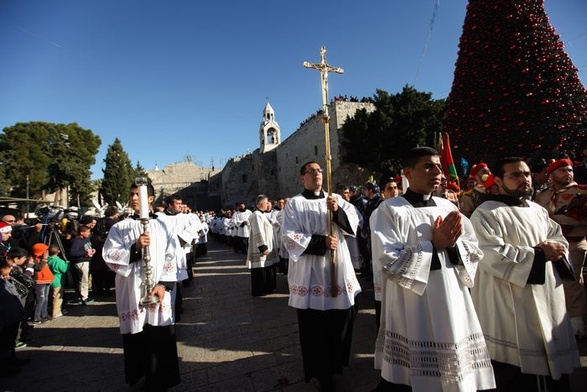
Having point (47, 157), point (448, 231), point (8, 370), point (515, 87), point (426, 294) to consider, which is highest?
point (47, 157)

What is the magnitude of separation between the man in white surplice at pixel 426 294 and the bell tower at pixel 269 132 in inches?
1471

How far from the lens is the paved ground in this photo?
314cm

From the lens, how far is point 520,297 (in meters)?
→ 2.42

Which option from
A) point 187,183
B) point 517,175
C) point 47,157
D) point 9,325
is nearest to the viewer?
point 517,175

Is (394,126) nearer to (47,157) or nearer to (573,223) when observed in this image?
(573,223)

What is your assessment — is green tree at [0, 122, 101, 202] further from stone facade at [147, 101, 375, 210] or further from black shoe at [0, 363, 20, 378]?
black shoe at [0, 363, 20, 378]

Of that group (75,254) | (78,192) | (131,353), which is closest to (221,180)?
(78,192)

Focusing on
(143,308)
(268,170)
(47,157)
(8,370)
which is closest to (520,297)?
(143,308)

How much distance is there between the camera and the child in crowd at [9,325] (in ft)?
12.6

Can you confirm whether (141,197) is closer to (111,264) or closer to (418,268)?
(111,264)

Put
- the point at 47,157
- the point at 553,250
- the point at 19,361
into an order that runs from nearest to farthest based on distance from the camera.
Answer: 1. the point at 553,250
2. the point at 19,361
3. the point at 47,157

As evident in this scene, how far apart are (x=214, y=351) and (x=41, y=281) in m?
4.01

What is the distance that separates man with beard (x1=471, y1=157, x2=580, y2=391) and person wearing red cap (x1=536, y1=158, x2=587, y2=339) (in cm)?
116

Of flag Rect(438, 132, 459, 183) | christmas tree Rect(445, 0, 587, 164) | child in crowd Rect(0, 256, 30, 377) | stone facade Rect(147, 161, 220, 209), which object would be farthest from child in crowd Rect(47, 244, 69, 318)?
stone facade Rect(147, 161, 220, 209)
